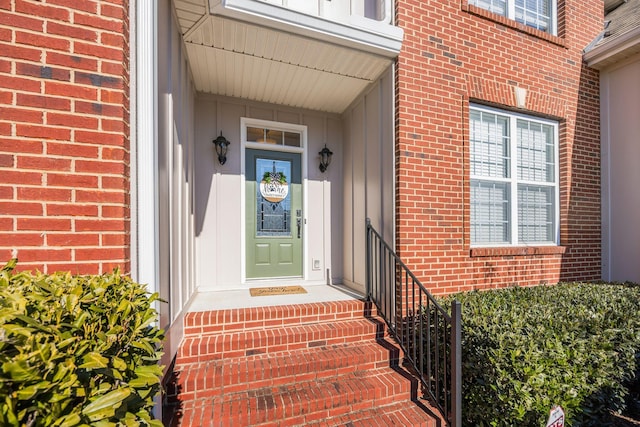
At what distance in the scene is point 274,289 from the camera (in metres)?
4.02

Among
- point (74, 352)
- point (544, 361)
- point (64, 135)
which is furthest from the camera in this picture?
point (544, 361)

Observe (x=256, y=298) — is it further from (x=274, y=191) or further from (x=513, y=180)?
(x=513, y=180)

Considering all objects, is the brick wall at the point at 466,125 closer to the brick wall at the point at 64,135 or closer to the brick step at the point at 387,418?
the brick step at the point at 387,418

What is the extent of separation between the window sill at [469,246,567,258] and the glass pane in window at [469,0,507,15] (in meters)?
3.38

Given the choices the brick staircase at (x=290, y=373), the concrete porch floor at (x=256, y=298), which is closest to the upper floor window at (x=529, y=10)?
the concrete porch floor at (x=256, y=298)

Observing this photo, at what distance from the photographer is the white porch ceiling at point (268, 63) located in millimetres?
2713

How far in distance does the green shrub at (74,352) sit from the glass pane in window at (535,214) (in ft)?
15.1

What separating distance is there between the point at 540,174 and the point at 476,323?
305 centimetres

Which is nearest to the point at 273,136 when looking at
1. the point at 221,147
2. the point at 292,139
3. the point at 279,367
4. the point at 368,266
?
the point at 292,139

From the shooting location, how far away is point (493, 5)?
3920mm

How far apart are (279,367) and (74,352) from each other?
6.38 feet

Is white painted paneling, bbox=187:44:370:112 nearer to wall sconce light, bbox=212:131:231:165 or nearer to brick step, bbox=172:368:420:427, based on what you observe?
wall sconce light, bbox=212:131:231:165

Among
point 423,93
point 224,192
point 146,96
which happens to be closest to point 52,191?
point 146,96

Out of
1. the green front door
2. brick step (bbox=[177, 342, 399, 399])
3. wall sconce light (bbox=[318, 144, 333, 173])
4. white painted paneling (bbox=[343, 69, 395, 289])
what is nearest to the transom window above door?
the green front door
